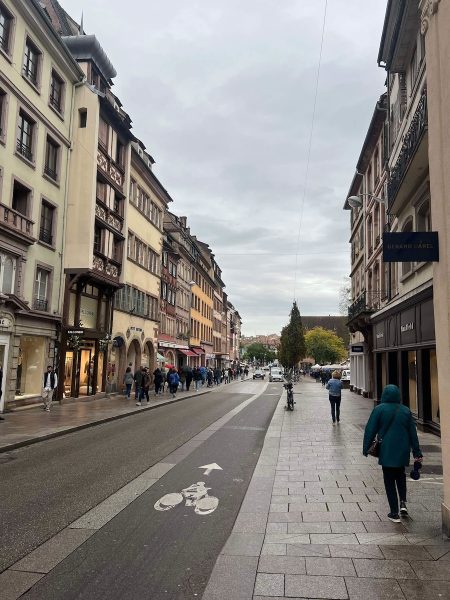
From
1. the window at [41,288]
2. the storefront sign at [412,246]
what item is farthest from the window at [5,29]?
the storefront sign at [412,246]

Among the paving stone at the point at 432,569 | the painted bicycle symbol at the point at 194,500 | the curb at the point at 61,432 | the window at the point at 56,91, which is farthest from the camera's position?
the window at the point at 56,91

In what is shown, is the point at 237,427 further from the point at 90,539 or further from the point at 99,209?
the point at 99,209

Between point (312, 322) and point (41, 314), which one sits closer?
point (41, 314)

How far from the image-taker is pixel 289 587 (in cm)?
412

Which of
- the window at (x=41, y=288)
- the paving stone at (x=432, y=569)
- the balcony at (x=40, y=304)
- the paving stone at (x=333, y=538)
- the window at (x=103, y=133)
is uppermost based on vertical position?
the window at (x=103, y=133)

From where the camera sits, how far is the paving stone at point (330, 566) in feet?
14.4

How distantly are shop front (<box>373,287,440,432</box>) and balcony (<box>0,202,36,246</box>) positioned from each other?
14036 millimetres

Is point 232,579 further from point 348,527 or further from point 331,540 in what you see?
point 348,527

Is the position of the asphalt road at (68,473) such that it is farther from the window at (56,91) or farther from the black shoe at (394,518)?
the window at (56,91)

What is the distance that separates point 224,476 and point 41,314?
46.7 feet

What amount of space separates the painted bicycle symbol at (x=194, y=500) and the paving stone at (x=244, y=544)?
3.68 feet

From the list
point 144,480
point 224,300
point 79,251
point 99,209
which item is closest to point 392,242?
point 144,480

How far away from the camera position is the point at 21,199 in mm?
20172

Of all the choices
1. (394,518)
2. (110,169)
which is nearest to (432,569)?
(394,518)
